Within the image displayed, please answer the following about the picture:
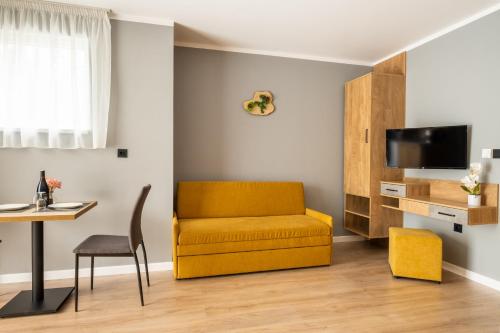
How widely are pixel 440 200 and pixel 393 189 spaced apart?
495 mm

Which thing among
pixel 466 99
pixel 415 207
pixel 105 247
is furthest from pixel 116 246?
pixel 466 99

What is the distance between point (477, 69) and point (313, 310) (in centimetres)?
283

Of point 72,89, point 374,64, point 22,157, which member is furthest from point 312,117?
point 22,157

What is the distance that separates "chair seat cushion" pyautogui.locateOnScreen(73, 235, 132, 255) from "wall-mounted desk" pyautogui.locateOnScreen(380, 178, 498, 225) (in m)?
2.85

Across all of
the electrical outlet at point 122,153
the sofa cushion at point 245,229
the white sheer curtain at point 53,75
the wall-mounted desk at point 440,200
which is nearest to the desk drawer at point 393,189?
the wall-mounted desk at point 440,200

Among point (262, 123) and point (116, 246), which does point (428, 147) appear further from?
point (116, 246)

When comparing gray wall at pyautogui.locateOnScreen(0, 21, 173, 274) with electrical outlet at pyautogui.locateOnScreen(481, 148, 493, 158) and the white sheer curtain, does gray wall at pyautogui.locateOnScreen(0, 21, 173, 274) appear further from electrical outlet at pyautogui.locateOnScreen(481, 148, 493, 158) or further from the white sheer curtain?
electrical outlet at pyautogui.locateOnScreen(481, 148, 493, 158)

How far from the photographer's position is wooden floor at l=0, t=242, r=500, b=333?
2.23 m

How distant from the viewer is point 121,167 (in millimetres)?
3199

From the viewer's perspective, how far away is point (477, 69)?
3.10 meters

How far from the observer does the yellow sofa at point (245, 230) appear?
10.1 ft

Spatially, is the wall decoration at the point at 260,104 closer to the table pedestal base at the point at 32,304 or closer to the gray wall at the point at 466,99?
the gray wall at the point at 466,99

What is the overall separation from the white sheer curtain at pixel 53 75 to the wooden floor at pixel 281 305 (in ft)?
4.72

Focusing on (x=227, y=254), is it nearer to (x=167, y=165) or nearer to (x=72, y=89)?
(x=167, y=165)
